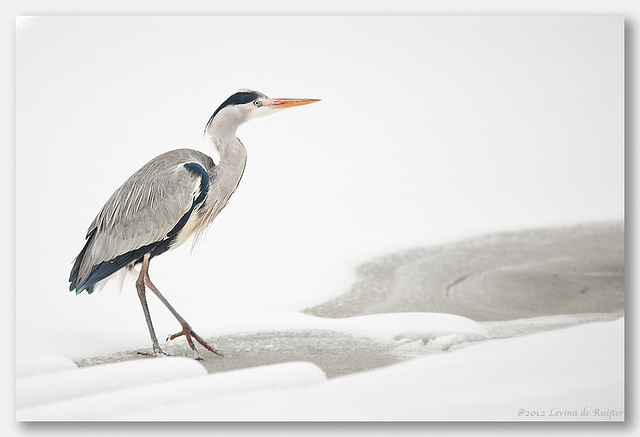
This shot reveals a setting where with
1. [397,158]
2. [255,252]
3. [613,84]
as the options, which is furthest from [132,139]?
[613,84]

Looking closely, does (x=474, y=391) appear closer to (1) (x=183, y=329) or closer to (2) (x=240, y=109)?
(1) (x=183, y=329)

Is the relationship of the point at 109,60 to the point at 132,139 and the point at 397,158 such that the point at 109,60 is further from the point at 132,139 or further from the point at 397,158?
the point at 397,158

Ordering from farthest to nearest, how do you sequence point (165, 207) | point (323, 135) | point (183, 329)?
point (323, 135) < point (183, 329) < point (165, 207)

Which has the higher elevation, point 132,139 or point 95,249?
point 132,139

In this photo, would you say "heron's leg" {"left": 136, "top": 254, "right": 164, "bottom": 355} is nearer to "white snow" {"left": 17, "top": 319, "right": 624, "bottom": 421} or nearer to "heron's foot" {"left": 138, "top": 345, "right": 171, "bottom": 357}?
"heron's foot" {"left": 138, "top": 345, "right": 171, "bottom": 357}

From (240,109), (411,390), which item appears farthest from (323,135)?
(411,390)

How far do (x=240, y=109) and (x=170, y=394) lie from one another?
1046 millimetres

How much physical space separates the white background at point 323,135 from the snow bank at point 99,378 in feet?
0.75

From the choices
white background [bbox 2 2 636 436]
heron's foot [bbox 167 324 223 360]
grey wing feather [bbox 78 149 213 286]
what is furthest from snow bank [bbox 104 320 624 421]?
grey wing feather [bbox 78 149 213 286]

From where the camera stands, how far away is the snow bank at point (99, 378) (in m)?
2.62

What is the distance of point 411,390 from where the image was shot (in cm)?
273

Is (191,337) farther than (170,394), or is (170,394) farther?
(191,337)

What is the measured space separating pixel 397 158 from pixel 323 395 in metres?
0.94

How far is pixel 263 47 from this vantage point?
288cm
